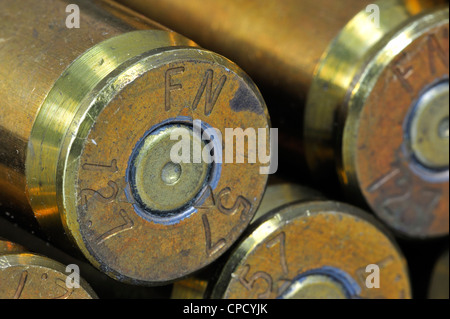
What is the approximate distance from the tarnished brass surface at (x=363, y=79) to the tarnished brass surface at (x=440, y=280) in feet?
0.52

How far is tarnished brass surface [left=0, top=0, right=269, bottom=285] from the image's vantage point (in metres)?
0.97

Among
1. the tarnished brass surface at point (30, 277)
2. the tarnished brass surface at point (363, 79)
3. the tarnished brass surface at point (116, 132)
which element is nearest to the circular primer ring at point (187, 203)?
the tarnished brass surface at point (116, 132)

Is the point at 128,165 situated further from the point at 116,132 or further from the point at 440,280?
the point at 440,280

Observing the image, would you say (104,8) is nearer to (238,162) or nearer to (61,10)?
(61,10)

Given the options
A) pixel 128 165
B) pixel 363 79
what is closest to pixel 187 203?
pixel 128 165

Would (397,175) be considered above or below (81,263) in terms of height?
above

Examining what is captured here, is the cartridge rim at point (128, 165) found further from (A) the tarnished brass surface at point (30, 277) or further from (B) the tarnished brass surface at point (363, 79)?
(B) the tarnished brass surface at point (363, 79)

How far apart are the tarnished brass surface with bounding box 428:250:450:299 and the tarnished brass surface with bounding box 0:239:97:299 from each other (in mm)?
861

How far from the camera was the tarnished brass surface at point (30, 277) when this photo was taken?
0.96m

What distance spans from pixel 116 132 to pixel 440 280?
3.00ft
